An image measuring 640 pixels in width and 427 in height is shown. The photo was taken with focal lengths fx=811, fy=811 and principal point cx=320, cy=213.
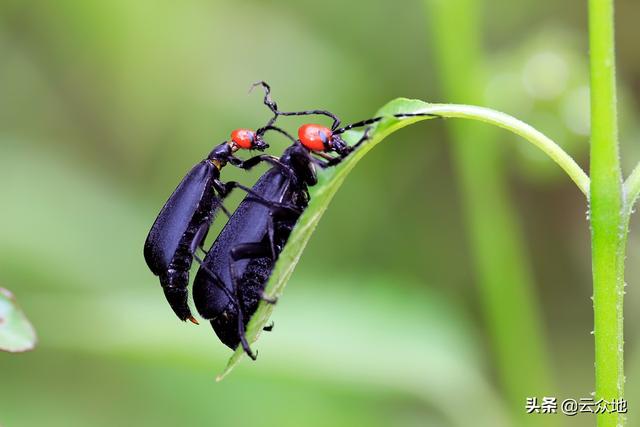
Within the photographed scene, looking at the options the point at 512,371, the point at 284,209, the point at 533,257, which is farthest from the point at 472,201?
the point at 533,257

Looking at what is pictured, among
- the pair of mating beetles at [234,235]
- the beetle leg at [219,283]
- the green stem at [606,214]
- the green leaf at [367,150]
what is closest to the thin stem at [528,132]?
the green leaf at [367,150]

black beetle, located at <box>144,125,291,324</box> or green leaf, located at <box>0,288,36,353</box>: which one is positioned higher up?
black beetle, located at <box>144,125,291,324</box>

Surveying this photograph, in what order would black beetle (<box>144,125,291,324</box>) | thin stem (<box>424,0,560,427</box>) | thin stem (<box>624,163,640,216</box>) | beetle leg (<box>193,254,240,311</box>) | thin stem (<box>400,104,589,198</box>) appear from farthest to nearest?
thin stem (<box>424,0,560,427</box>) → black beetle (<box>144,125,291,324</box>) → beetle leg (<box>193,254,240,311</box>) → thin stem (<box>400,104,589,198</box>) → thin stem (<box>624,163,640,216</box>)

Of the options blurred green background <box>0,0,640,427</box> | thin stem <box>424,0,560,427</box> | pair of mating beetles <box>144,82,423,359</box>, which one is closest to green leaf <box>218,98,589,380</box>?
pair of mating beetles <box>144,82,423,359</box>

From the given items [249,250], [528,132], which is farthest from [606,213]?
[249,250]

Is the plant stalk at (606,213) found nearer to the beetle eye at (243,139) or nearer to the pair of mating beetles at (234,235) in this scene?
the pair of mating beetles at (234,235)

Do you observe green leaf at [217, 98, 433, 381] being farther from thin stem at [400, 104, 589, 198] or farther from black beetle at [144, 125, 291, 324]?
black beetle at [144, 125, 291, 324]

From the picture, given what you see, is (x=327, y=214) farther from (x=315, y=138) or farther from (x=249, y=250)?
(x=249, y=250)
